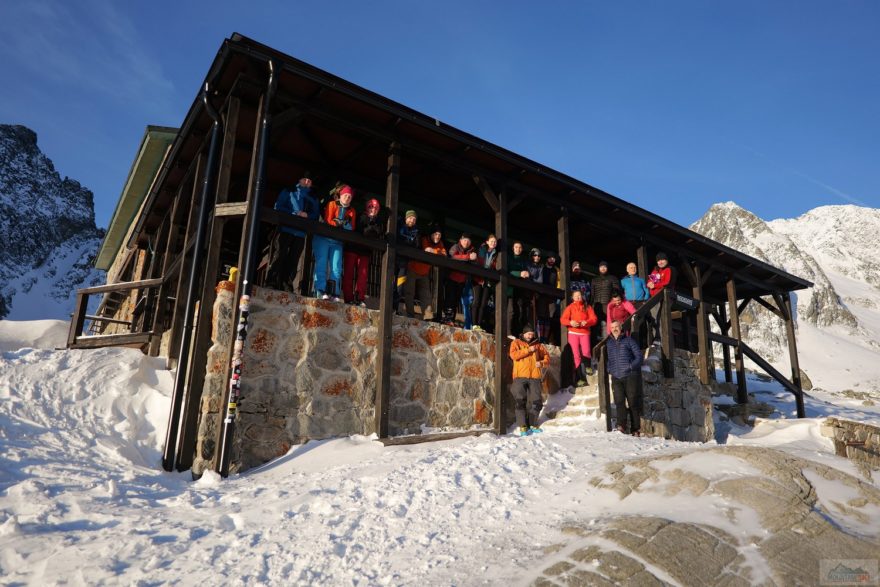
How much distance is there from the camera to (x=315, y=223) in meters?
6.75

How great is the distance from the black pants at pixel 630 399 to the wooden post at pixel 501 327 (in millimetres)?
1507

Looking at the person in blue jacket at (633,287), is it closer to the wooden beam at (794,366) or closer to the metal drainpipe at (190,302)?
the wooden beam at (794,366)

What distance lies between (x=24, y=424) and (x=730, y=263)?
41.7 ft

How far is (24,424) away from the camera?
A: 5.40 metres

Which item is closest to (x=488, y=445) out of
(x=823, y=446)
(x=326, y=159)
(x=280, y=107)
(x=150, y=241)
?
(x=280, y=107)

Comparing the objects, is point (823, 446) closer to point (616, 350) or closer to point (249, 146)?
point (616, 350)

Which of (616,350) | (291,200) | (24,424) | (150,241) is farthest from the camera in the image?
(150,241)

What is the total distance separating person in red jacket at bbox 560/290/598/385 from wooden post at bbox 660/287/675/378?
1091mm

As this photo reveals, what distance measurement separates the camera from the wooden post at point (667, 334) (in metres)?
8.78

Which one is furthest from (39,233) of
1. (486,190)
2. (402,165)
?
(486,190)

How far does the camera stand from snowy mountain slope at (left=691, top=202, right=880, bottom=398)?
36.9 metres

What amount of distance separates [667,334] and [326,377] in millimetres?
5314

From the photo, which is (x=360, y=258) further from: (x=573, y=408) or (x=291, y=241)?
(x=573, y=408)

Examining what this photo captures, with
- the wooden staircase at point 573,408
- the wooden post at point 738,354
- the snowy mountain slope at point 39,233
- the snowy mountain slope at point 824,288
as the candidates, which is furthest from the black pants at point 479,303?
the snowy mountain slope at point 39,233
